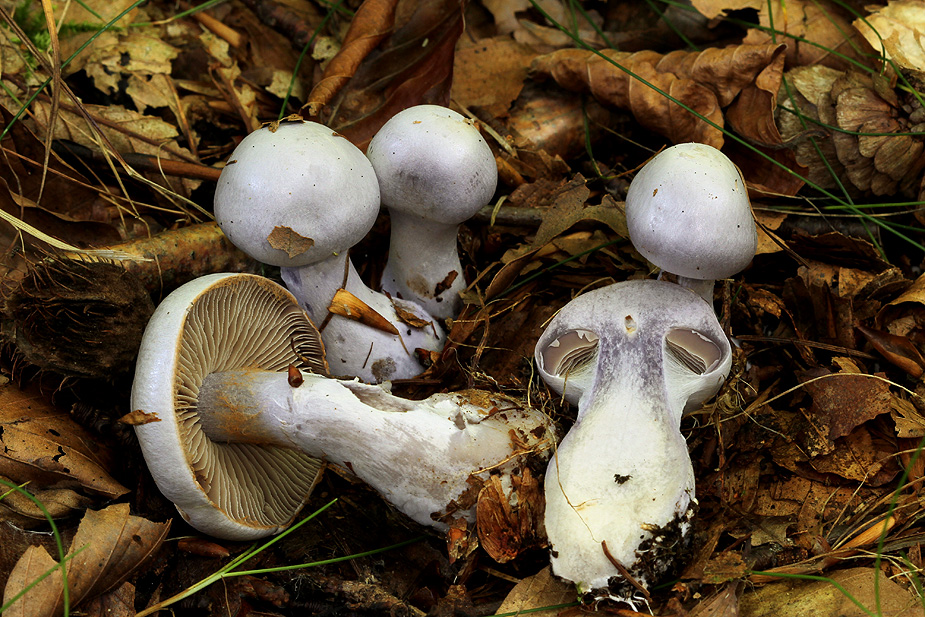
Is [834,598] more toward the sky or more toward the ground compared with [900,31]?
more toward the ground

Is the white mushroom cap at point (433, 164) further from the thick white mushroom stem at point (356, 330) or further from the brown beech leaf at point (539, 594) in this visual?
the brown beech leaf at point (539, 594)

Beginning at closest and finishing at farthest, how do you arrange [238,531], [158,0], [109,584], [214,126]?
[109,584]
[238,531]
[214,126]
[158,0]

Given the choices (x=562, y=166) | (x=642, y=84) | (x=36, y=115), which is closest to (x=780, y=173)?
(x=642, y=84)

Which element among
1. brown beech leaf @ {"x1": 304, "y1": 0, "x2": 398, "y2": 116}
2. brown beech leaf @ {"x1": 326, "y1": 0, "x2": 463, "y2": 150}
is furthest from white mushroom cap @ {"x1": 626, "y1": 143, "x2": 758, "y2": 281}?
brown beech leaf @ {"x1": 304, "y1": 0, "x2": 398, "y2": 116}

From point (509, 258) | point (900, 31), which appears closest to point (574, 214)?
point (509, 258)

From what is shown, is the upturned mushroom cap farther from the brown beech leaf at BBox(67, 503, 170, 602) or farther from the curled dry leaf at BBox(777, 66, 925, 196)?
the curled dry leaf at BBox(777, 66, 925, 196)

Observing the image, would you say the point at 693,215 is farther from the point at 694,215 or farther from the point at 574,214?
the point at 574,214

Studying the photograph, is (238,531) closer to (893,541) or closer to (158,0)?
(893,541)
